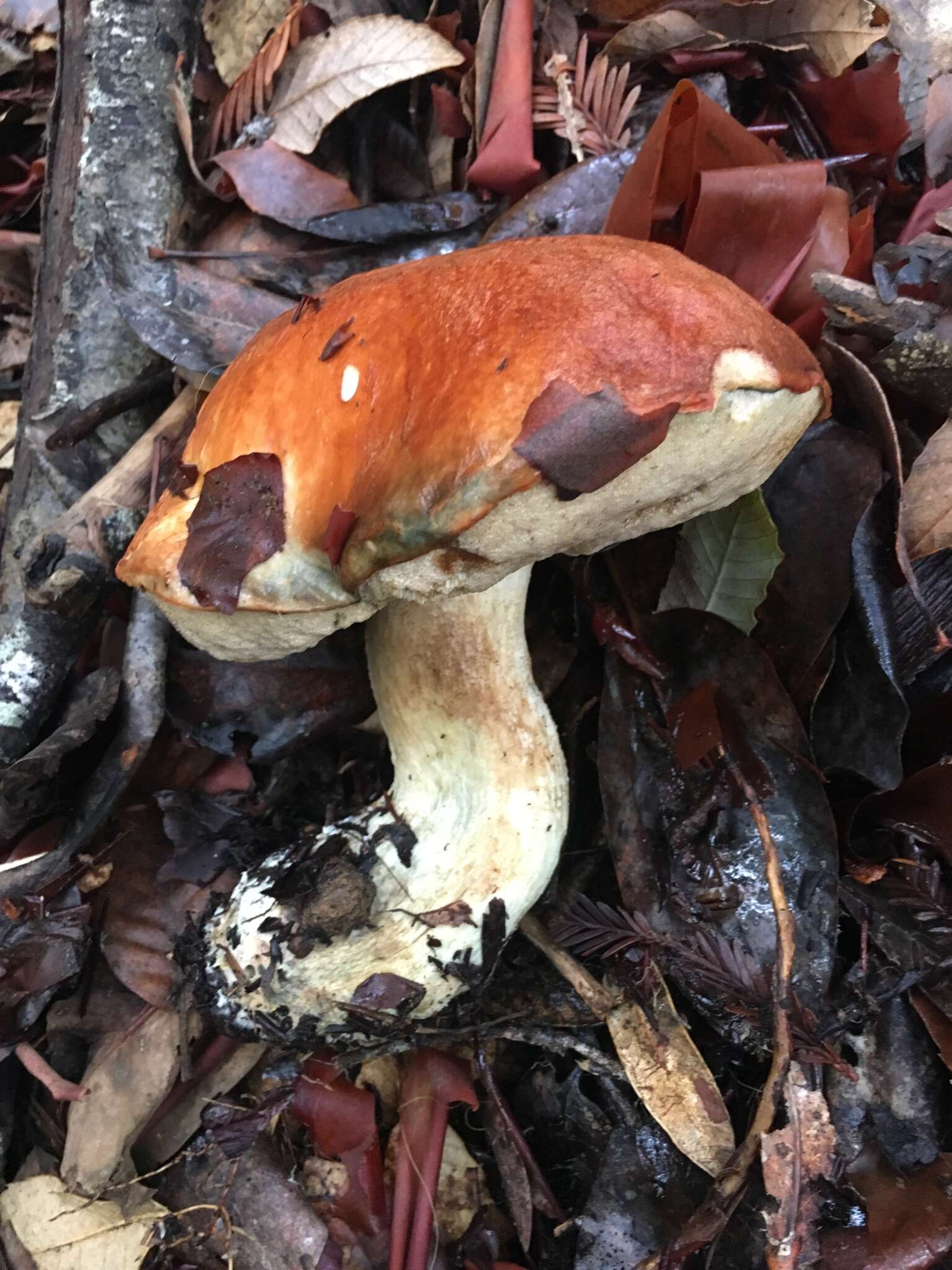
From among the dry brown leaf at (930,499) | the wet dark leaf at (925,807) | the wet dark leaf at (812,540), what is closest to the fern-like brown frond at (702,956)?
the wet dark leaf at (925,807)

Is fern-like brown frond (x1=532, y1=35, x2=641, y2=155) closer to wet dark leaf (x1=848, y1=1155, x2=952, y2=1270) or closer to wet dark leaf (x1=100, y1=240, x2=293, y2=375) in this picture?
wet dark leaf (x1=100, y1=240, x2=293, y2=375)

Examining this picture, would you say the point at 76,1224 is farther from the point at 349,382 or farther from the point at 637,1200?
the point at 349,382

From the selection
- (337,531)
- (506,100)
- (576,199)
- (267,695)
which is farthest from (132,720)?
(506,100)

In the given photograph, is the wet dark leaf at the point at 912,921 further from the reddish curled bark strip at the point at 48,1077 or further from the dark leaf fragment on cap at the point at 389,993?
the reddish curled bark strip at the point at 48,1077

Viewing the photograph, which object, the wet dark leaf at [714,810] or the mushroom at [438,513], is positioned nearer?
the mushroom at [438,513]

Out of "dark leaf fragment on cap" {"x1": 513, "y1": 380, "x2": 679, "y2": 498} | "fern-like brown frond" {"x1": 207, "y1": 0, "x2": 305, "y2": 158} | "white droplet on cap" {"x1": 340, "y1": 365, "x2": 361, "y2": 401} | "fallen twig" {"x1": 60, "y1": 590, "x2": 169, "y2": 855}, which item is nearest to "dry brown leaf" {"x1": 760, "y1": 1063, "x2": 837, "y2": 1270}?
"dark leaf fragment on cap" {"x1": 513, "y1": 380, "x2": 679, "y2": 498}

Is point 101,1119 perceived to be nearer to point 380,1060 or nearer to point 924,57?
point 380,1060

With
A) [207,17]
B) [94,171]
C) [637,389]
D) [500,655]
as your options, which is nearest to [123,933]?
[500,655]

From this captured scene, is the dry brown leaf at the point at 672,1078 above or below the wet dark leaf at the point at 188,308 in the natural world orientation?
below
